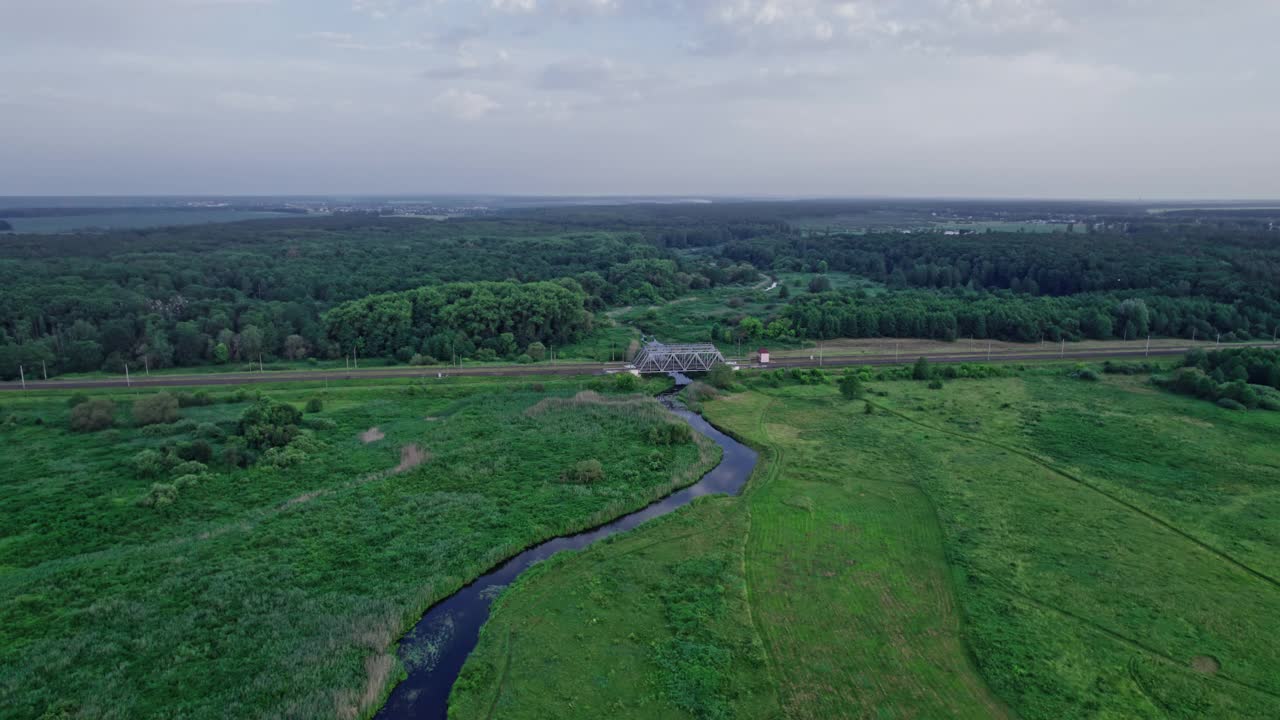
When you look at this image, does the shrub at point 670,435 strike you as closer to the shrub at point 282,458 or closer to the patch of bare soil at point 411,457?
the patch of bare soil at point 411,457

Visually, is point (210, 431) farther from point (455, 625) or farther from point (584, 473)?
point (455, 625)

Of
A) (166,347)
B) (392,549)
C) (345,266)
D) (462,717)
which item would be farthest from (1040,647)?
(345,266)

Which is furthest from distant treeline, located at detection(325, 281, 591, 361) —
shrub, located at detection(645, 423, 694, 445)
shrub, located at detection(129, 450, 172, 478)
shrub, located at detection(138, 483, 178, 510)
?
shrub, located at detection(138, 483, 178, 510)

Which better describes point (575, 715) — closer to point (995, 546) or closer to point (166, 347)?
point (995, 546)

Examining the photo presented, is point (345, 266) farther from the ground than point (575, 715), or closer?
farther from the ground

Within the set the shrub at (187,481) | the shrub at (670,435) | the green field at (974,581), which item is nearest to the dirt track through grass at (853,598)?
the green field at (974,581)

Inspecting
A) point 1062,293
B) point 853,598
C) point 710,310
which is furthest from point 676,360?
point 1062,293
